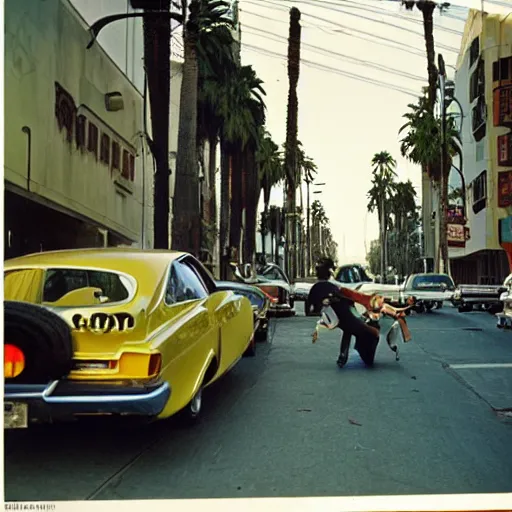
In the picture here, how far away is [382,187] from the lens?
500 centimetres

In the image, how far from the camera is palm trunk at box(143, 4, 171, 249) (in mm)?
4559

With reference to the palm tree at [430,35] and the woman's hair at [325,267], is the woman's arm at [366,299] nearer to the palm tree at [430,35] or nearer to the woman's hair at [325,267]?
the woman's hair at [325,267]

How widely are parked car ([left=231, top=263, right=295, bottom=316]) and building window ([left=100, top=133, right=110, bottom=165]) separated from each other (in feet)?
3.59

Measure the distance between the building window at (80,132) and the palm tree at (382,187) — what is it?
1.88m

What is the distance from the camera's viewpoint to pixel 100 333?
390 cm

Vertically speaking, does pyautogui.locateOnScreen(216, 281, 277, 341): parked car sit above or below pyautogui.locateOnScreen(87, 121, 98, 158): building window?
below

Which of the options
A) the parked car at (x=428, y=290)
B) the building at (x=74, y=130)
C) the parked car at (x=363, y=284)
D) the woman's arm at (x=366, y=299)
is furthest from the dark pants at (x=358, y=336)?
the building at (x=74, y=130)

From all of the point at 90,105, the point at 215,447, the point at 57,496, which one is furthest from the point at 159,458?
the point at 90,105

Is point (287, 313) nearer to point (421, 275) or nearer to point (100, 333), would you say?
point (421, 275)

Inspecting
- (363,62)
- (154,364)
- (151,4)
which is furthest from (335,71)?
(154,364)

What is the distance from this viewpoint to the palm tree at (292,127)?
4844 mm

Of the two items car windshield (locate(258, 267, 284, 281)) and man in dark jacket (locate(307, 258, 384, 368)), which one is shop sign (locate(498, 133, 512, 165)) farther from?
car windshield (locate(258, 267, 284, 281))

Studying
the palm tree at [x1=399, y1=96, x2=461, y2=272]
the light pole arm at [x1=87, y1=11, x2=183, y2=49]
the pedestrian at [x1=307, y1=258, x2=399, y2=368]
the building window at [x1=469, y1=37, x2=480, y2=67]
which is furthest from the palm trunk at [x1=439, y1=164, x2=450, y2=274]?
the light pole arm at [x1=87, y1=11, x2=183, y2=49]

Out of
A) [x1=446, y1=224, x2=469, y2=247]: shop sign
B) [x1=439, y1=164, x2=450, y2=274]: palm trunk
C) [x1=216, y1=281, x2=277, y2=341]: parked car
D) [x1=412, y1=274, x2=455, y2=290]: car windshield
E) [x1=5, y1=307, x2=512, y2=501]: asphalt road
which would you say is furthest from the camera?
[x1=446, y1=224, x2=469, y2=247]: shop sign
